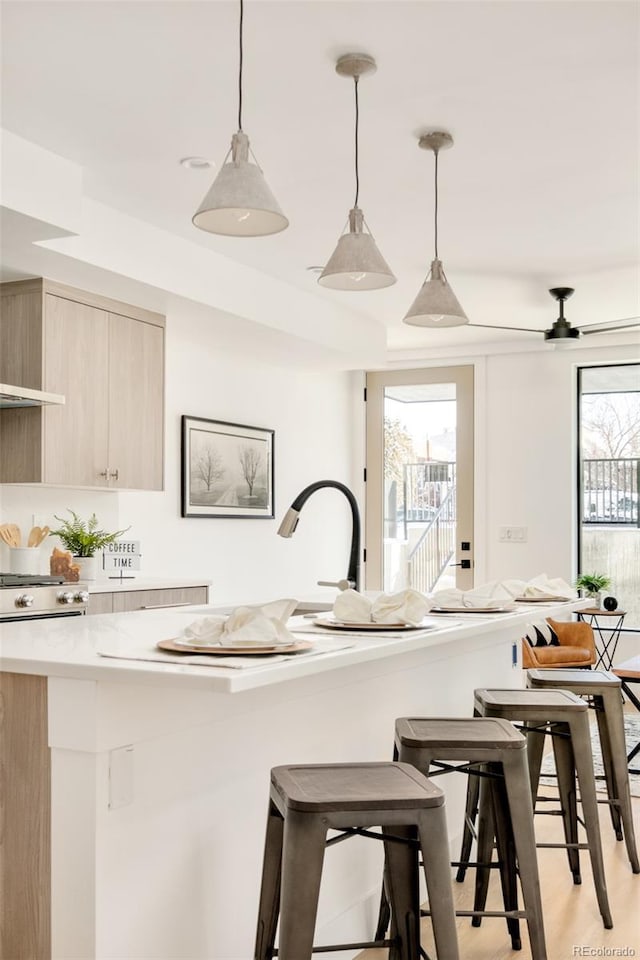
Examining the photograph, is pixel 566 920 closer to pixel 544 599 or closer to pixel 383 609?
pixel 544 599

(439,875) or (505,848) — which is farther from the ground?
(439,875)

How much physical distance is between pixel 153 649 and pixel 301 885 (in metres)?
0.53

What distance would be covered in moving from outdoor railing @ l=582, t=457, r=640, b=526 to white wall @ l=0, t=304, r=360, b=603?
185 cm

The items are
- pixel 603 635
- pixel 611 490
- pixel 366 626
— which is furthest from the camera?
pixel 611 490

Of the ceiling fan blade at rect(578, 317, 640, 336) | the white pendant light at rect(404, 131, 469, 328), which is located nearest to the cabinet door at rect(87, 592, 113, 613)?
the white pendant light at rect(404, 131, 469, 328)

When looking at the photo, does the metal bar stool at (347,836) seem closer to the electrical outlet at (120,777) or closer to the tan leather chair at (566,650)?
the electrical outlet at (120,777)

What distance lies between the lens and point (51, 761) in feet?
5.89

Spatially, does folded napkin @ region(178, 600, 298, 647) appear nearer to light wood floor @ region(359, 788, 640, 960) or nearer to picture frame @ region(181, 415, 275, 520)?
light wood floor @ region(359, 788, 640, 960)

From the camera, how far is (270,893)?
1.92m

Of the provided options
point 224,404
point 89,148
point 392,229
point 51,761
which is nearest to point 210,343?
point 224,404

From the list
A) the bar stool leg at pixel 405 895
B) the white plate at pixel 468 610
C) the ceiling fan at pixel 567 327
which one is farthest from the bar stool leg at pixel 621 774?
the ceiling fan at pixel 567 327

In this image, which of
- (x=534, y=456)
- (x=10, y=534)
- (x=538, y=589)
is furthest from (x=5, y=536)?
(x=534, y=456)

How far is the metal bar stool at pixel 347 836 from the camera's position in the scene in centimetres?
170

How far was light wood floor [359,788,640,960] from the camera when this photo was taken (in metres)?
2.62
